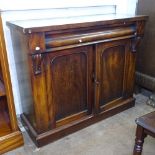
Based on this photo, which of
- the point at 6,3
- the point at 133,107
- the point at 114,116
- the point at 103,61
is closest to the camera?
the point at 6,3

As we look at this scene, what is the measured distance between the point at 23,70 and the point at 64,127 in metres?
0.55

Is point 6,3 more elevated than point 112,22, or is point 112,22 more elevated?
point 6,3

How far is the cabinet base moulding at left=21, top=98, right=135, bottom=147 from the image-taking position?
5.21ft

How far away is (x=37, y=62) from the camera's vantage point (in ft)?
4.42

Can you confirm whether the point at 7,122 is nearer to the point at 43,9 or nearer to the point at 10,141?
the point at 10,141

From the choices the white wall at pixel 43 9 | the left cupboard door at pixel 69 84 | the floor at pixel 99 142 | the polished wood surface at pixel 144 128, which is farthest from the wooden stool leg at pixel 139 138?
the white wall at pixel 43 9

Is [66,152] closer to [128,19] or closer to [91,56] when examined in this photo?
[91,56]

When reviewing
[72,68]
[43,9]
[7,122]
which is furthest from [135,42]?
[7,122]

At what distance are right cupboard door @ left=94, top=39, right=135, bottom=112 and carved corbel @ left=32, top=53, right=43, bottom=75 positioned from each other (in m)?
0.48

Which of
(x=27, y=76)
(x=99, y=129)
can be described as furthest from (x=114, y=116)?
(x=27, y=76)

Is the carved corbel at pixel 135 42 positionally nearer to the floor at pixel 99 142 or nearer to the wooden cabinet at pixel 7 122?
the floor at pixel 99 142

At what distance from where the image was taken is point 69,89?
5.26 feet

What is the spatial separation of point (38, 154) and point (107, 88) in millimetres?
780

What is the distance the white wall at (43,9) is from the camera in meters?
1.62
